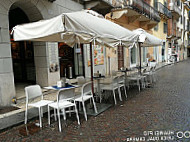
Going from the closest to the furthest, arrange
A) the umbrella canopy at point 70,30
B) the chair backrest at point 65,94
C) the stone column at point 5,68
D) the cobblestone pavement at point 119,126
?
the umbrella canopy at point 70,30 → the cobblestone pavement at point 119,126 → the chair backrest at point 65,94 → the stone column at point 5,68

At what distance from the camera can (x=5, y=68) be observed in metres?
5.32

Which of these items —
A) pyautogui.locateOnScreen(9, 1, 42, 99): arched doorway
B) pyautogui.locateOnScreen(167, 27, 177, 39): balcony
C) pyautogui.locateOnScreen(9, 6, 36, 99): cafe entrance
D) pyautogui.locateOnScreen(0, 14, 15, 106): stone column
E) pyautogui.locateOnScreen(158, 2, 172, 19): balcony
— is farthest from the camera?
pyautogui.locateOnScreen(167, 27, 177, 39): balcony

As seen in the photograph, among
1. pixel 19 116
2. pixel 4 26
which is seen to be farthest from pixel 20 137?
pixel 4 26

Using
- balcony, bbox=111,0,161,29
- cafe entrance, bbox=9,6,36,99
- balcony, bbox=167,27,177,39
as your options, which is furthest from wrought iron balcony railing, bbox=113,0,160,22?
balcony, bbox=167,27,177,39

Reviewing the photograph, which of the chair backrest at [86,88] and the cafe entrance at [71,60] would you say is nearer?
the chair backrest at [86,88]

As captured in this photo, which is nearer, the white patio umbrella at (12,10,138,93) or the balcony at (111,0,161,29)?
the white patio umbrella at (12,10,138,93)

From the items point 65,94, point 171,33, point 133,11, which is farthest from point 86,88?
point 171,33

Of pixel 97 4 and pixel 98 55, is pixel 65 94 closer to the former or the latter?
pixel 97 4

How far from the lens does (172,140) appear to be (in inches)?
129

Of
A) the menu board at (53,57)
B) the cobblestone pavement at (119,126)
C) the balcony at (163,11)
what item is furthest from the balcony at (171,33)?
the cobblestone pavement at (119,126)

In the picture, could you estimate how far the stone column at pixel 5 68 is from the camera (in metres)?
5.23

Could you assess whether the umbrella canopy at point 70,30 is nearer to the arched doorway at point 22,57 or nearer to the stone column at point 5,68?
the stone column at point 5,68

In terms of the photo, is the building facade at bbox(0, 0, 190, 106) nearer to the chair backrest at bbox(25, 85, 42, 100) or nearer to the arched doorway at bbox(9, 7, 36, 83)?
the arched doorway at bbox(9, 7, 36, 83)

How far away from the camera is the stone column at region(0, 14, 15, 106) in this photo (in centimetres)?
523
